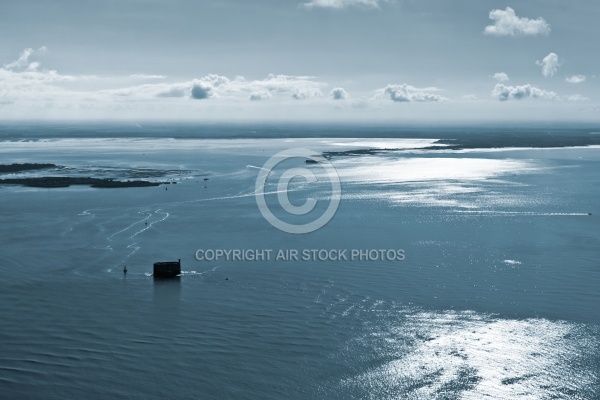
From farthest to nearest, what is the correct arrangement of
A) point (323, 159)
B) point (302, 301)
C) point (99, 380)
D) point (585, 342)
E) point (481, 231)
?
point (323, 159) < point (481, 231) < point (302, 301) < point (585, 342) < point (99, 380)

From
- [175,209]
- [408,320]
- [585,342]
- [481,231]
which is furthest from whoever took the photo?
[175,209]

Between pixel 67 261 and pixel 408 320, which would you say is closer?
pixel 408 320

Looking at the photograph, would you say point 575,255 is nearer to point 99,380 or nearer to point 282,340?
point 282,340

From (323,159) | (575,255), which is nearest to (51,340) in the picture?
(575,255)

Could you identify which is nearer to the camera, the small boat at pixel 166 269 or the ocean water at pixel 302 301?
the ocean water at pixel 302 301

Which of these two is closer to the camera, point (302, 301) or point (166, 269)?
point (302, 301)

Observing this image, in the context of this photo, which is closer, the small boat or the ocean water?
the ocean water

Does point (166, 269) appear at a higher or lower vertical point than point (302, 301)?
higher
